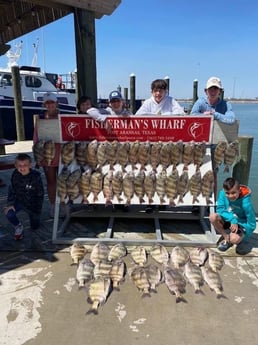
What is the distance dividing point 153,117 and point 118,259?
1727 mm

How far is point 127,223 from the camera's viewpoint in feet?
14.9

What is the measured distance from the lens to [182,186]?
→ 3.82 m

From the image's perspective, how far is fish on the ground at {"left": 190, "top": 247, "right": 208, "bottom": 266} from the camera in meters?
3.44

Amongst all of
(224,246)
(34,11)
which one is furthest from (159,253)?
(34,11)

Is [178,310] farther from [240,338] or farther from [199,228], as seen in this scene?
[199,228]

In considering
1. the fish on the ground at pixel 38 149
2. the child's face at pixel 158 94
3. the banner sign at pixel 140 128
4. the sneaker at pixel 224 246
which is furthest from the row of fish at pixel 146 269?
the child's face at pixel 158 94

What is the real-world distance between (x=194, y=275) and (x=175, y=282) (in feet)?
0.76

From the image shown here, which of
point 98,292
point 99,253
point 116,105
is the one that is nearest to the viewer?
point 98,292

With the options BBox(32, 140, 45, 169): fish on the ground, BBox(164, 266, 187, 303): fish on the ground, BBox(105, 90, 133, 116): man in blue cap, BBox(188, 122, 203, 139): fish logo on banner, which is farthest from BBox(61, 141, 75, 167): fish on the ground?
BBox(164, 266, 187, 303): fish on the ground

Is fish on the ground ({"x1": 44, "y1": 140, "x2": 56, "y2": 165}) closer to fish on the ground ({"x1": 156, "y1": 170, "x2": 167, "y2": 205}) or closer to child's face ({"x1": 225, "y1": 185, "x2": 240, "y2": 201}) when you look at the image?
fish on the ground ({"x1": 156, "y1": 170, "x2": 167, "y2": 205})

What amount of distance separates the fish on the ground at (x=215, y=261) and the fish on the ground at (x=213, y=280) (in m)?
0.09

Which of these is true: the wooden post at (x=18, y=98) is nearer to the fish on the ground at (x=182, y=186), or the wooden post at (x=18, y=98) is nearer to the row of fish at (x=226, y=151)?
the fish on the ground at (x=182, y=186)

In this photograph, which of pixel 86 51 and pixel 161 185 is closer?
pixel 161 185

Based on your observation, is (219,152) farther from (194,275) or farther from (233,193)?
(194,275)
